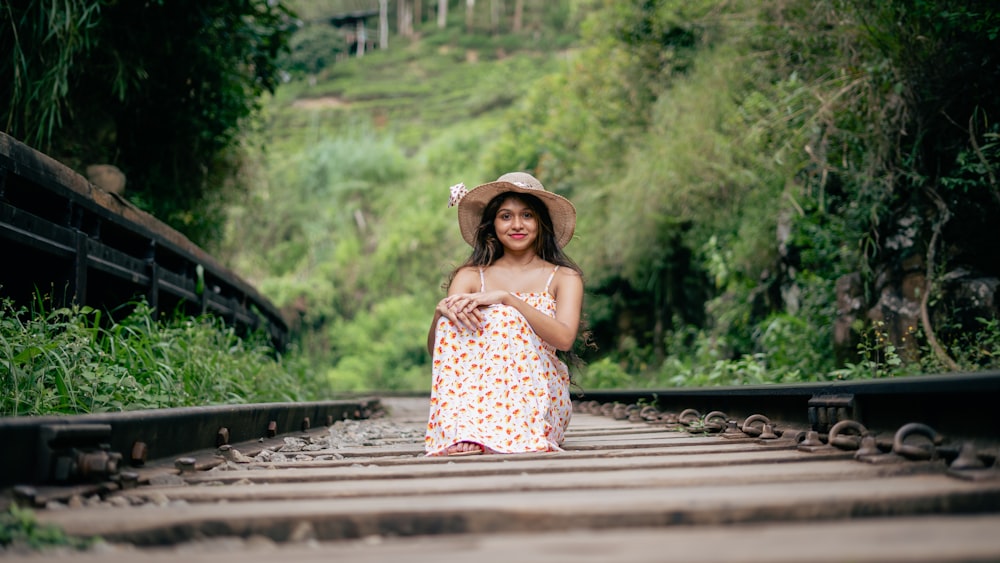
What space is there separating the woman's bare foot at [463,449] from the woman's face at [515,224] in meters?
1.01

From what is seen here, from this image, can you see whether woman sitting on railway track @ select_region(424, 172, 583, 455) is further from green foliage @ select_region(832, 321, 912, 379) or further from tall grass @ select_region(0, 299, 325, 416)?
green foliage @ select_region(832, 321, 912, 379)

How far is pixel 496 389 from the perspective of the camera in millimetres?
3123

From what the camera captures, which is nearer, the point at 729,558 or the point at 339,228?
the point at 729,558

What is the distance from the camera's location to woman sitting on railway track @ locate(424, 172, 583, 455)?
306 cm

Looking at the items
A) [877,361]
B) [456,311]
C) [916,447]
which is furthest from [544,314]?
[877,361]

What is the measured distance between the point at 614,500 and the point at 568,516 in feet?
0.61

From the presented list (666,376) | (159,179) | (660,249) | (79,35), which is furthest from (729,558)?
(660,249)

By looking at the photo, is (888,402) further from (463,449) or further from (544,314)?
(463,449)

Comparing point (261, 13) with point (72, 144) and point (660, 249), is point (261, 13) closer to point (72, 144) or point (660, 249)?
point (72, 144)

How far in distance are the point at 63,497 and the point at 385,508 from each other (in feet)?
2.52

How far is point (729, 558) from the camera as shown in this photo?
1.10 meters

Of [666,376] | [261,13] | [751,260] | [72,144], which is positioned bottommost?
[666,376]

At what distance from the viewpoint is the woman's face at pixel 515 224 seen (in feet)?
11.9

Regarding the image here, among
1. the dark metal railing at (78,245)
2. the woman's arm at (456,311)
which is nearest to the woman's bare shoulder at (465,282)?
the woman's arm at (456,311)
